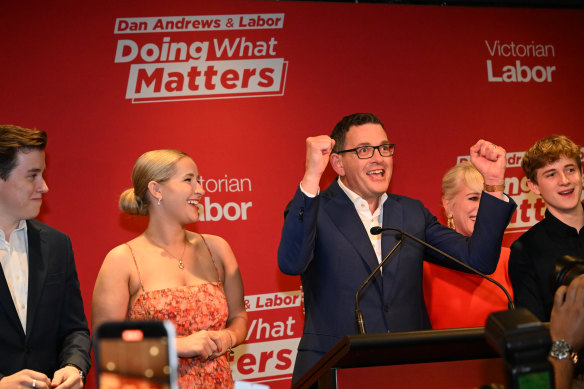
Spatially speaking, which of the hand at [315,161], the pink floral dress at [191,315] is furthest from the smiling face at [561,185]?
the pink floral dress at [191,315]

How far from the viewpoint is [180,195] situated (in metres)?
3.14

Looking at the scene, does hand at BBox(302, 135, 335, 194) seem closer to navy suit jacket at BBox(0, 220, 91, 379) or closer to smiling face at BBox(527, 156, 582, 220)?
navy suit jacket at BBox(0, 220, 91, 379)

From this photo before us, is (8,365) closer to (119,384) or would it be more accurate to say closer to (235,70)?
(119,384)

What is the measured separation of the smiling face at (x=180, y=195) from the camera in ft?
10.3

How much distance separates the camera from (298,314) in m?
4.15

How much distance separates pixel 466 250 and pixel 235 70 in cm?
196

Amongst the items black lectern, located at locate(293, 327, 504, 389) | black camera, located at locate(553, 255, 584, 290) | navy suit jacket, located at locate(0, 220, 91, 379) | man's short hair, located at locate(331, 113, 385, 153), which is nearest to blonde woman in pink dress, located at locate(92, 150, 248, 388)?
navy suit jacket, located at locate(0, 220, 91, 379)

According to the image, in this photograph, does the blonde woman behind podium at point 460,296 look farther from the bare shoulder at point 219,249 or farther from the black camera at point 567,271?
the black camera at point 567,271

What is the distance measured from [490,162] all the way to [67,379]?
1.86 m

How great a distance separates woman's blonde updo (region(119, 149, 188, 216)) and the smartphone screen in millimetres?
2122

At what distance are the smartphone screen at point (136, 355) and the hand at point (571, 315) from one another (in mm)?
977

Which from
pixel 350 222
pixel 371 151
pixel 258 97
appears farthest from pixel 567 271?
pixel 258 97

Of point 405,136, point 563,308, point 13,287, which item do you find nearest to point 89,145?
point 13,287

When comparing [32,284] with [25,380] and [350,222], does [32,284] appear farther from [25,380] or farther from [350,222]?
[350,222]
